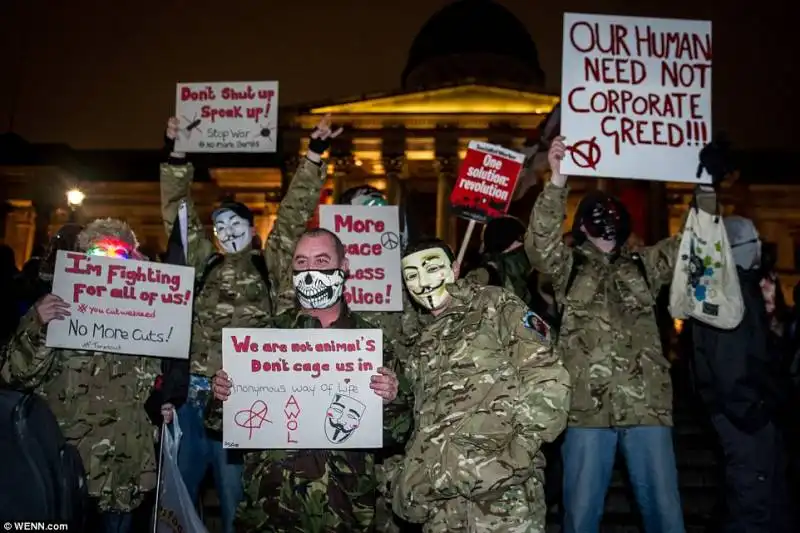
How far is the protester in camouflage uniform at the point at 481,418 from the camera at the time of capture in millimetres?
3646

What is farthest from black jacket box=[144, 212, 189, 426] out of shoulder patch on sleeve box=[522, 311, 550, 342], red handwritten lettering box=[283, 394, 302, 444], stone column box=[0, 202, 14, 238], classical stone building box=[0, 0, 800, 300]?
stone column box=[0, 202, 14, 238]

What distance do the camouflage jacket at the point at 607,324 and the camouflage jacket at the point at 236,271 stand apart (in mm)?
1779

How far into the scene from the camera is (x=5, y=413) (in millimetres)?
3480

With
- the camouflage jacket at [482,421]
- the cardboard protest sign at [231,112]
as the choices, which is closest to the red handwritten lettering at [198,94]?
the cardboard protest sign at [231,112]

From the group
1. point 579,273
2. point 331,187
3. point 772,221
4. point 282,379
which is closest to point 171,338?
point 282,379

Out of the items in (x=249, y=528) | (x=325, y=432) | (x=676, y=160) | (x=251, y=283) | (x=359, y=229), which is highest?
(x=676, y=160)

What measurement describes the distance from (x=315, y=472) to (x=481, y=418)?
960mm

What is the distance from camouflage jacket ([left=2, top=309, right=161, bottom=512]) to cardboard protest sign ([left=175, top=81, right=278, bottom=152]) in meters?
2.38

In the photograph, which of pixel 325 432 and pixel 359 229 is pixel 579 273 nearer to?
pixel 359 229

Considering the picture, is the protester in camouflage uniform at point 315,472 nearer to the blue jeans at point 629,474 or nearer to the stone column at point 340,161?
the blue jeans at point 629,474

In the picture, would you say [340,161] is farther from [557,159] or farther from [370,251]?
[557,159]

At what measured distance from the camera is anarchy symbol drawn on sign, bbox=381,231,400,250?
605cm

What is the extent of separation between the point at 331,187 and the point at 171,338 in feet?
102

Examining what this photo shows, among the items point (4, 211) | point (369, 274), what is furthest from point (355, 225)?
point (4, 211)
